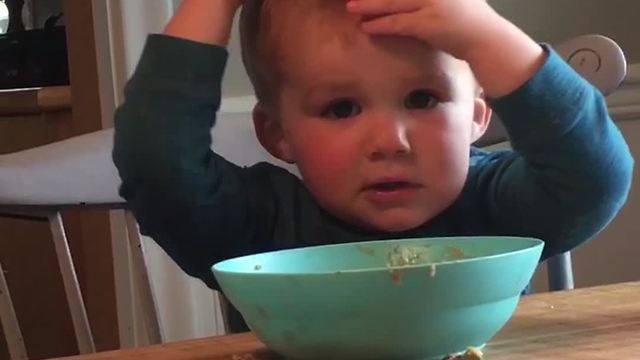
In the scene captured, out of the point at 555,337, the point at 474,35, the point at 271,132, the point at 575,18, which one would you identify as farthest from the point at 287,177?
the point at 575,18

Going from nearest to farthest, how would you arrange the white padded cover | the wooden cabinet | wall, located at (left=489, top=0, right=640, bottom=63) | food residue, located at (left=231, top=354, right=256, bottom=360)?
food residue, located at (left=231, top=354, right=256, bottom=360) → the white padded cover → wall, located at (left=489, top=0, right=640, bottom=63) → the wooden cabinet

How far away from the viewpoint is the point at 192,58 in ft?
2.73

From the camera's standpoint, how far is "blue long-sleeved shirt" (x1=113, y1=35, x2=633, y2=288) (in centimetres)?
82

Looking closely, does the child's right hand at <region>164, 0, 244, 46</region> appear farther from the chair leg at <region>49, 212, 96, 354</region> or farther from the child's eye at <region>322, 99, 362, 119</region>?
the chair leg at <region>49, 212, 96, 354</region>

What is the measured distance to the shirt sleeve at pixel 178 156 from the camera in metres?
0.84

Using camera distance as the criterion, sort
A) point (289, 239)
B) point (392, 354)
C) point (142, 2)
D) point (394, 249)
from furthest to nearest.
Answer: point (142, 2)
point (289, 239)
point (394, 249)
point (392, 354)

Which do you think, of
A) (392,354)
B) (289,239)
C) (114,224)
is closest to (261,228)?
(289,239)

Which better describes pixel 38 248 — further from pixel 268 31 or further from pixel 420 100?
pixel 420 100

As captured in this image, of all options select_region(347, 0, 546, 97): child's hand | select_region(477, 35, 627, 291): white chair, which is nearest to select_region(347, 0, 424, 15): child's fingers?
select_region(347, 0, 546, 97): child's hand

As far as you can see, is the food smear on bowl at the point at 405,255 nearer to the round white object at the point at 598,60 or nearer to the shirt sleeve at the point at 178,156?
the shirt sleeve at the point at 178,156

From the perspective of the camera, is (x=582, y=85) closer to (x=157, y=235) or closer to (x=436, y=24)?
(x=436, y=24)

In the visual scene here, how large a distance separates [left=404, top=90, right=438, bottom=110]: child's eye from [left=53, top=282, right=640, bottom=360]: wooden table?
156 mm

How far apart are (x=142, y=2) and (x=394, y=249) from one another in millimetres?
1116

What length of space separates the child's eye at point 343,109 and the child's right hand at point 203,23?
0.33 feet
